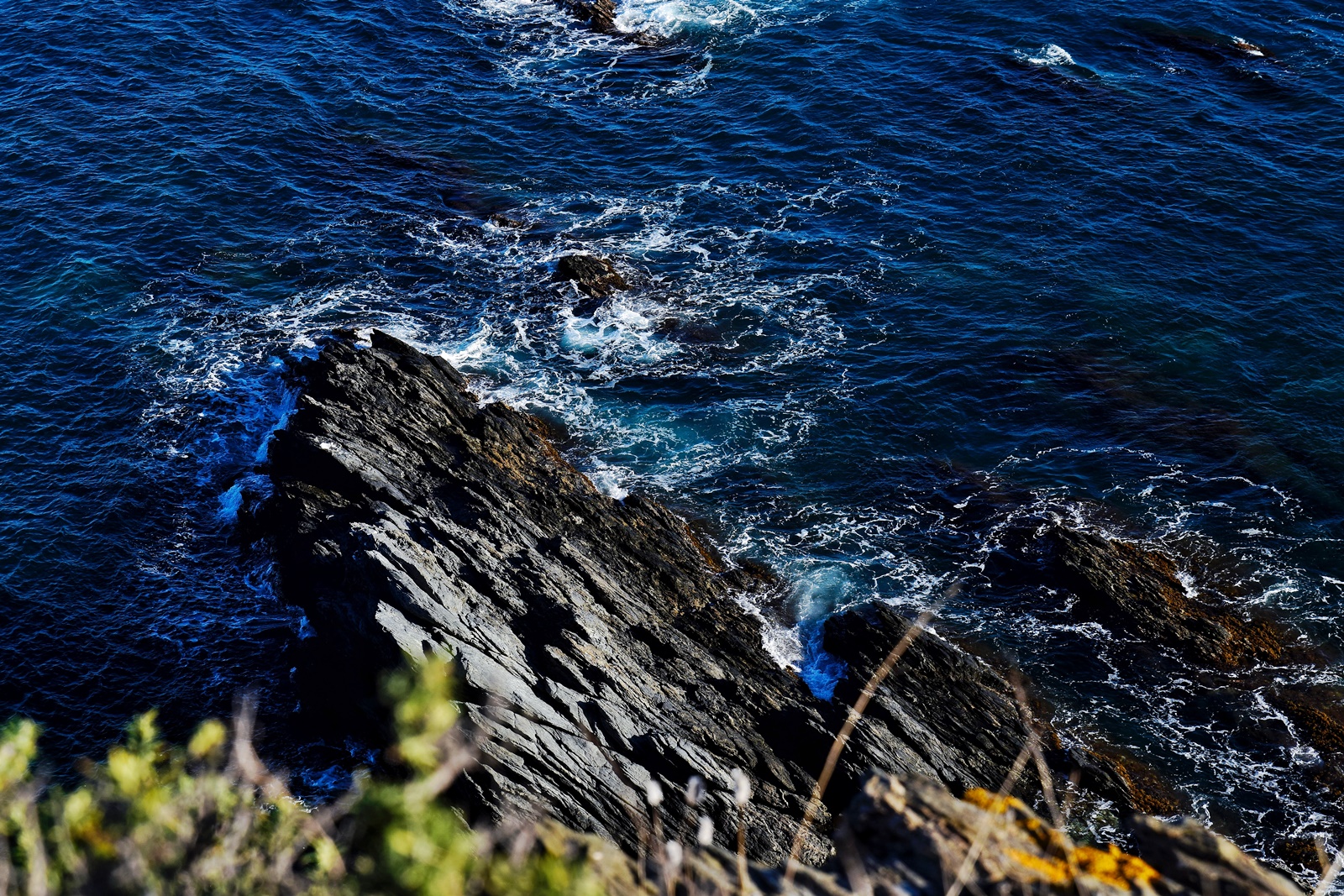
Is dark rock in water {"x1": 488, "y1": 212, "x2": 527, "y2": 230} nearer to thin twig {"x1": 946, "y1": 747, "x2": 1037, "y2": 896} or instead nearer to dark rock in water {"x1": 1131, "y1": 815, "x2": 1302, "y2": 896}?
thin twig {"x1": 946, "y1": 747, "x2": 1037, "y2": 896}

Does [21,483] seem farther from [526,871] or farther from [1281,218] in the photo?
[1281,218]

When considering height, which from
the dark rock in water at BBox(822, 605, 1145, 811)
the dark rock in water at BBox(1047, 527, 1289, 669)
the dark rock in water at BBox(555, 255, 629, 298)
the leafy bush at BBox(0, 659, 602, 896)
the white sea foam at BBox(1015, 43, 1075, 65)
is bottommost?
the dark rock in water at BBox(822, 605, 1145, 811)

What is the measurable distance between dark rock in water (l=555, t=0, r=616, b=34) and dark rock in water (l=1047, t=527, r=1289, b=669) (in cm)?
5252

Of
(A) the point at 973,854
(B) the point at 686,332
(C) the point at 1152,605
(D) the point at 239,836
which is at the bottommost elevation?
(C) the point at 1152,605

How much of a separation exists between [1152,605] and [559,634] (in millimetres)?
21184

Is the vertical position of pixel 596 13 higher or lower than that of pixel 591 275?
higher

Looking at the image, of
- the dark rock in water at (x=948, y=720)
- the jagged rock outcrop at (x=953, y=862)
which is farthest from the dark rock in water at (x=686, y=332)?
the jagged rock outcrop at (x=953, y=862)

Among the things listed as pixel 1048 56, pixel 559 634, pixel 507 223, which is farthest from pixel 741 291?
pixel 1048 56

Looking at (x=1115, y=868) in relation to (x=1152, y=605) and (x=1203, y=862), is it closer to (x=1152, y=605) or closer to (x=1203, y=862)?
(x=1203, y=862)

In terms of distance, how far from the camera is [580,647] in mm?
31797

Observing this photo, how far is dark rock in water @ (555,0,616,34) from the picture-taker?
251 ft

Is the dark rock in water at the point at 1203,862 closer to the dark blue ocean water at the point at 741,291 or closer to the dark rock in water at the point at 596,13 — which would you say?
the dark blue ocean water at the point at 741,291

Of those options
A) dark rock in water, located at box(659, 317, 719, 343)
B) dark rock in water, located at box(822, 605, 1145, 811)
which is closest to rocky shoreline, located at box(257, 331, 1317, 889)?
dark rock in water, located at box(822, 605, 1145, 811)

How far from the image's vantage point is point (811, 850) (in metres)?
30.1
